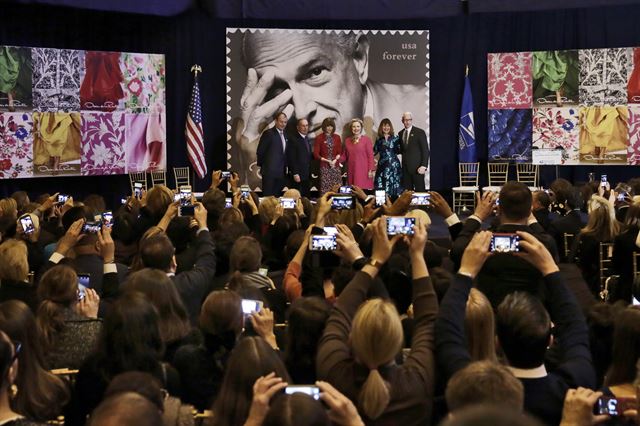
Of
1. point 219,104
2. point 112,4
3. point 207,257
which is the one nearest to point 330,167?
point 219,104

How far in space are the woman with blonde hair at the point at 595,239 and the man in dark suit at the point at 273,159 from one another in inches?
308

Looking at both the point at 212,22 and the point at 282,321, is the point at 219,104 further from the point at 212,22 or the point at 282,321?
the point at 282,321

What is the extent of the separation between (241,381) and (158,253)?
7.37ft

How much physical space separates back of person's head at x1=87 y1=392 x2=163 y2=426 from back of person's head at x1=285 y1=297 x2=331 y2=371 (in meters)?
1.29

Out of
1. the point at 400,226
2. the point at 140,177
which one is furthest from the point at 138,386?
the point at 140,177

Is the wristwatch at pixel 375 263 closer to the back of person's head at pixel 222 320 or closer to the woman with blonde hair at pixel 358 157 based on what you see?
the back of person's head at pixel 222 320

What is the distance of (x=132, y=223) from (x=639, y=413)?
530 centimetres

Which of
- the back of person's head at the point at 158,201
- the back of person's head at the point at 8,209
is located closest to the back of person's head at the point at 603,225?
the back of person's head at the point at 158,201

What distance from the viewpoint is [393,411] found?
277 cm

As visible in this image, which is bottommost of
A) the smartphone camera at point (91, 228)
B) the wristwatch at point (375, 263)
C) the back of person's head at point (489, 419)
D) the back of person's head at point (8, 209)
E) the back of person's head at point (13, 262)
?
the back of person's head at point (13, 262)

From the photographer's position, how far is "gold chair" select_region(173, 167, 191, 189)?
15109 mm

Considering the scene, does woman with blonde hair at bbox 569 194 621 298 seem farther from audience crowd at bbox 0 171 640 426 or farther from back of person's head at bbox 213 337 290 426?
back of person's head at bbox 213 337 290 426

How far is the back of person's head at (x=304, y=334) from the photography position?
126 inches

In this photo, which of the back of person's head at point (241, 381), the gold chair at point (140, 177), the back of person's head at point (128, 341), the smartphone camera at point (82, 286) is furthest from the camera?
the gold chair at point (140, 177)
